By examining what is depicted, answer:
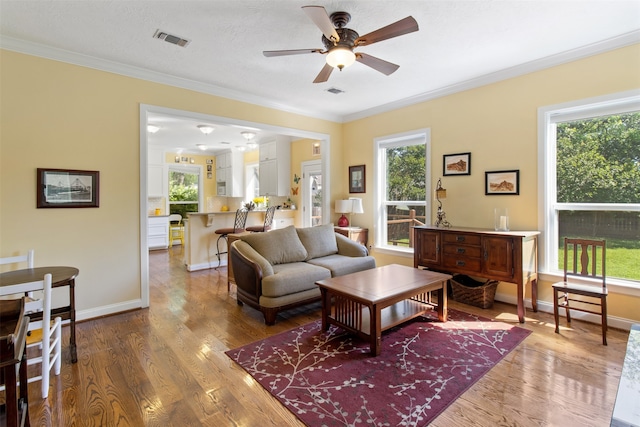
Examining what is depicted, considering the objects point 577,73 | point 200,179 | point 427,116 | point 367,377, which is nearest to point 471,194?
point 427,116

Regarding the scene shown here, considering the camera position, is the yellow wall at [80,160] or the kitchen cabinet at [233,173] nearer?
the yellow wall at [80,160]

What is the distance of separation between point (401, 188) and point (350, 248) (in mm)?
1430

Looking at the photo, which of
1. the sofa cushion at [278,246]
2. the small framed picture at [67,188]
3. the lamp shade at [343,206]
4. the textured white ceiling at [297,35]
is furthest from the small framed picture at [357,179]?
the small framed picture at [67,188]

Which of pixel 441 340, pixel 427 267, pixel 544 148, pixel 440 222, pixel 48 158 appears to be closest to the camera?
pixel 441 340

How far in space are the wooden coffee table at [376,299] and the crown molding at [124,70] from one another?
2.97 meters

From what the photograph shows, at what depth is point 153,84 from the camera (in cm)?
375

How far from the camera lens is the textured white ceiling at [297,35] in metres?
2.48

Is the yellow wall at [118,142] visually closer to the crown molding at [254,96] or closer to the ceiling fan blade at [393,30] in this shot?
the crown molding at [254,96]

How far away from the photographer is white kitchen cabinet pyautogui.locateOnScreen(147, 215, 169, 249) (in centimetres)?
791

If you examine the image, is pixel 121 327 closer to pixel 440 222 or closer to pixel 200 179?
pixel 440 222

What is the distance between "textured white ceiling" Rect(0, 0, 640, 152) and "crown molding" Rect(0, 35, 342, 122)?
1 centimetres

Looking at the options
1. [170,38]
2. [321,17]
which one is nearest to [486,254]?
[321,17]

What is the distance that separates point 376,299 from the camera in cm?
254

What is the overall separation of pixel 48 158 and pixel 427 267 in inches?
175
